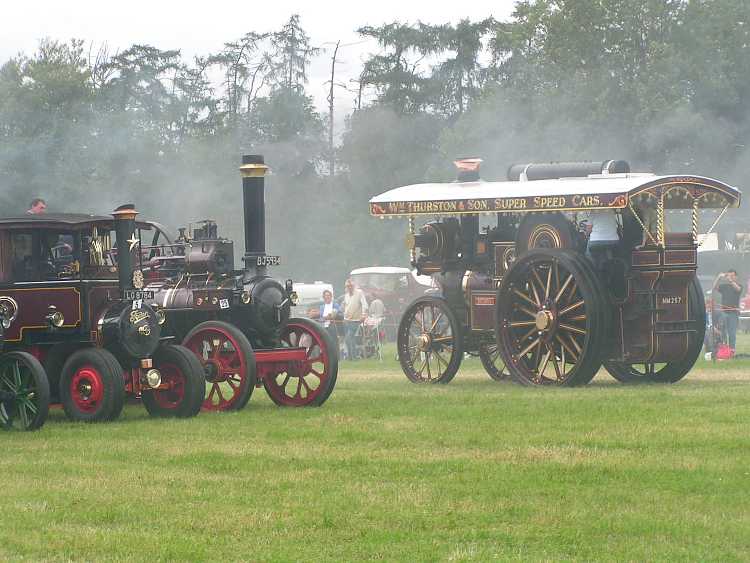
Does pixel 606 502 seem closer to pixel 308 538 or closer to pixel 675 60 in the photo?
pixel 308 538

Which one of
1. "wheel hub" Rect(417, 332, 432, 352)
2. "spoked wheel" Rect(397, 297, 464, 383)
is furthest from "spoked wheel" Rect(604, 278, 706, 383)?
"wheel hub" Rect(417, 332, 432, 352)

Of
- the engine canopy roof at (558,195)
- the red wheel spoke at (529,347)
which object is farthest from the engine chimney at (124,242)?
the red wheel spoke at (529,347)

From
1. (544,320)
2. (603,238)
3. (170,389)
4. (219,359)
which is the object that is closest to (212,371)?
(219,359)

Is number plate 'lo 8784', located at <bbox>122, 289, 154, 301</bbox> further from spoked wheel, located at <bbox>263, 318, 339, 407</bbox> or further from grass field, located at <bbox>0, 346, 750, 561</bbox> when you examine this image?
spoked wheel, located at <bbox>263, 318, 339, 407</bbox>

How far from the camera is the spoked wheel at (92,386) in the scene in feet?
38.3

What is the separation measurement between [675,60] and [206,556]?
3014cm

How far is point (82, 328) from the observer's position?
12164mm

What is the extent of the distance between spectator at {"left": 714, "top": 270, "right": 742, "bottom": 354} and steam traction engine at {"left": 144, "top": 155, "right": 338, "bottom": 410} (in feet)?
31.9

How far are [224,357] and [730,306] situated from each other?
37.2 feet

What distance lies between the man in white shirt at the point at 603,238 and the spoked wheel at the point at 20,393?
234 inches

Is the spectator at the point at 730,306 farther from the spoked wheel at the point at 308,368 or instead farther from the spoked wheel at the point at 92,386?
the spoked wheel at the point at 92,386

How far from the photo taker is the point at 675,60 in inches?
1380

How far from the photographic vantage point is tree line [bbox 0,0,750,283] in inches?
1201

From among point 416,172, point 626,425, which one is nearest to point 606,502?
point 626,425
